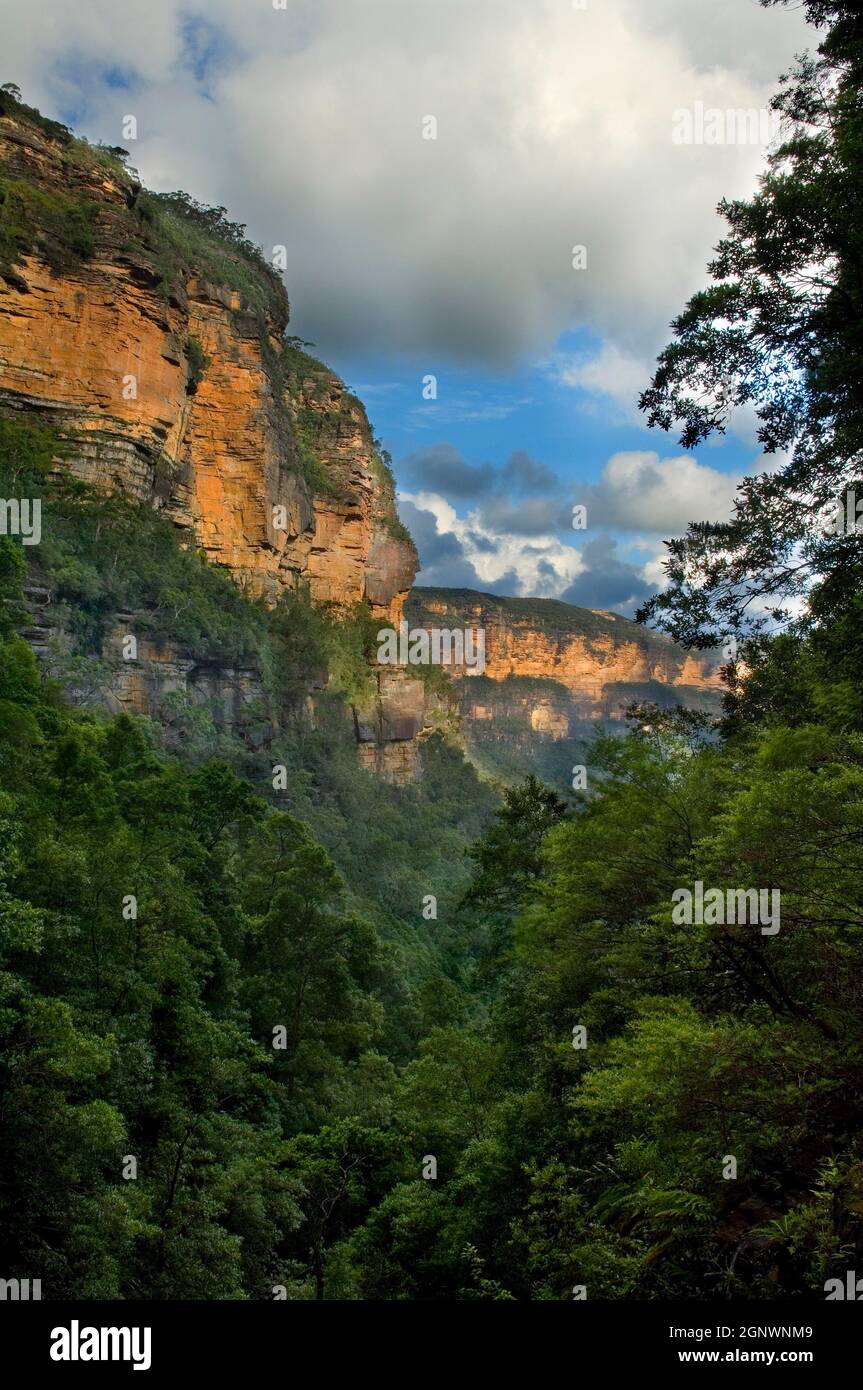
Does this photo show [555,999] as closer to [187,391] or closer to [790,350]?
[790,350]

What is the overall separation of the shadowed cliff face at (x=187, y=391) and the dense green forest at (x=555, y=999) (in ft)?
84.9

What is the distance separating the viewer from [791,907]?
305 inches

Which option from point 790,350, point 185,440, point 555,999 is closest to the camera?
point 790,350

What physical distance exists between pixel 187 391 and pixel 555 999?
52632 mm

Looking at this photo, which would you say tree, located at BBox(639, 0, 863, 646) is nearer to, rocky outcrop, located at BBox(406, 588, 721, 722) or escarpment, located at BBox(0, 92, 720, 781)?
escarpment, located at BBox(0, 92, 720, 781)

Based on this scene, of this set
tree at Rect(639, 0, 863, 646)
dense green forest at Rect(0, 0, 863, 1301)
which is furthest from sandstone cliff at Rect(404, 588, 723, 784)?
tree at Rect(639, 0, 863, 646)

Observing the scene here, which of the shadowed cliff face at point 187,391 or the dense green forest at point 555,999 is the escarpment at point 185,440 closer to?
the shadowed cliff face at point 187,391

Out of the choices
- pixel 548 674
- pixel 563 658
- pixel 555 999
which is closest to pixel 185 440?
pixel 555 999

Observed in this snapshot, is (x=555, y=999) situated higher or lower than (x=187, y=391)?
lower

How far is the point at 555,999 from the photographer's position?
49.5 feet

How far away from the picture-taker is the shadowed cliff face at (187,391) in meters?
45.1

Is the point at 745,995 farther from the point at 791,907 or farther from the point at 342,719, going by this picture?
the point at 342,719

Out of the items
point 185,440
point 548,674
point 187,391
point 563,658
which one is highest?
point 563,658
